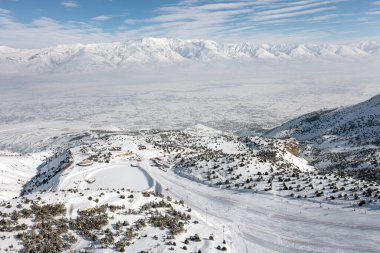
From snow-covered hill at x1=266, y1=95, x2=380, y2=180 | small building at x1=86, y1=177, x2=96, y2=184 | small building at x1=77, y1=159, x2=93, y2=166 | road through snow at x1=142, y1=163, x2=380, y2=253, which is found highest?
road through snow at x1=142, y1=163, x2=380, y2=253

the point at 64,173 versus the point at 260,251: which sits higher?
the point at 260,251

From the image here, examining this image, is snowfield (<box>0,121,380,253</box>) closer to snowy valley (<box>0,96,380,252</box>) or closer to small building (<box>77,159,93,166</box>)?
snowy valley (<box>0,96,380,252</box>)

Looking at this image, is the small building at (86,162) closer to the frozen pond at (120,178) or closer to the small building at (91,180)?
the frozen pond at (120,178)

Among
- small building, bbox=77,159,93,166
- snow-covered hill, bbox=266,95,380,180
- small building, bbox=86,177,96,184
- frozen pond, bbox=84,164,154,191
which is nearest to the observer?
frozen pond, bbox=84,164,154,191

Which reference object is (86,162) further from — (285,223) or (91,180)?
(285,223)

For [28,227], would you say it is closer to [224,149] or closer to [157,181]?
[157,181]

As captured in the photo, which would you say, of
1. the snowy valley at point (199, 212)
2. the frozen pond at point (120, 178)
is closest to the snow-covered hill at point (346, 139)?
the snowy valley at point (199, 212)

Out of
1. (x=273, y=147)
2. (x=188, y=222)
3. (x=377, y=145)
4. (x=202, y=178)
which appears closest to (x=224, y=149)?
(x=273, y=147)

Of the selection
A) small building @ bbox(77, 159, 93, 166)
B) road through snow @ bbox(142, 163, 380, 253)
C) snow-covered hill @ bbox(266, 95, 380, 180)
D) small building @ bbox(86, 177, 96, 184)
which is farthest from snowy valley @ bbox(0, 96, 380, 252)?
snow-covered hill @ bbox(266, 95, 380, 180)
